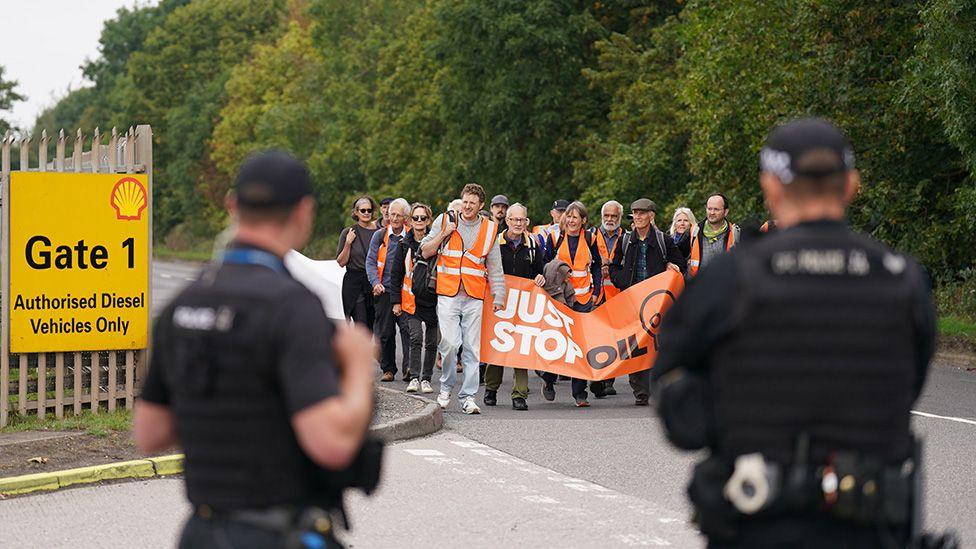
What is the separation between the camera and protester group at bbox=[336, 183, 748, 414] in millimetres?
14055

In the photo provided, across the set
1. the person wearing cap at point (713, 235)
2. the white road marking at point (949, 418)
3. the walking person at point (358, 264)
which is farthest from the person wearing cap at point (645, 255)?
the walking person at point (358, 264)

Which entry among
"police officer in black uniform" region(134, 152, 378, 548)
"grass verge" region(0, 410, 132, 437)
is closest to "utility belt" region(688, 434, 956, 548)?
"police officer in black uniform" region(134, 152, 378, 548)

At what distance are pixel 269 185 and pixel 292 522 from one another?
79 cm

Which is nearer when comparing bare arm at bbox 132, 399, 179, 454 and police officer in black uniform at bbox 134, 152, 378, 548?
police officer in black uniform at bbox 134, 152, 378, 548

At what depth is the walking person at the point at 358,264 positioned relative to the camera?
17328 millimetres

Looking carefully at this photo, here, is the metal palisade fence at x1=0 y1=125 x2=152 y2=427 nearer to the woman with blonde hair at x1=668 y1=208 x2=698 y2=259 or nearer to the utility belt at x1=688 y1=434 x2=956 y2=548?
the woman with blonde hair at x1=668 y1=208 x2=698 y2=259

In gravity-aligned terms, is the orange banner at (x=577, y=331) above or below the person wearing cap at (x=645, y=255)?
below

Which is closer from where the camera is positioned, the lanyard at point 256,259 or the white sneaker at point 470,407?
the lanyard at point 256,259

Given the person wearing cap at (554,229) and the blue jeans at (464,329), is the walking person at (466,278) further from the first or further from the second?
the person wearing cap at (554,229)

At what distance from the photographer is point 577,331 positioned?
15.5m

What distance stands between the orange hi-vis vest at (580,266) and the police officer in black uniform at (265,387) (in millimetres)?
12315

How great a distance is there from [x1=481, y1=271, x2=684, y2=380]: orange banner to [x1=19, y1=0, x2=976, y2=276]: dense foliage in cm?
689

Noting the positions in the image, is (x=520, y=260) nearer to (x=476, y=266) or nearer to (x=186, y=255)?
(x=476, y=266)

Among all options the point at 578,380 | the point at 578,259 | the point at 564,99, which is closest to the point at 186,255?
the point at 564,99
